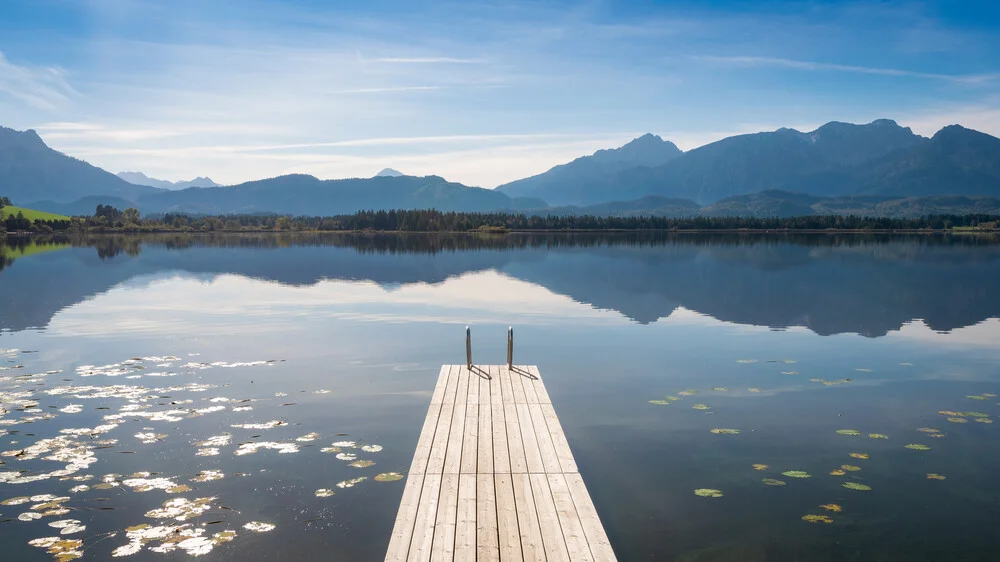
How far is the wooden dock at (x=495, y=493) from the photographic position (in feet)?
35.5

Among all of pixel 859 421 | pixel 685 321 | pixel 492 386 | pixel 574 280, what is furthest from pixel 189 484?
pixel 574 280

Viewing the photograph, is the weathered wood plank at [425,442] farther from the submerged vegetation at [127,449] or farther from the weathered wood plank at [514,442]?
the weathered wood plank at [514,442]

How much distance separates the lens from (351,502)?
558 inches

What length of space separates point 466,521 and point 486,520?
1.18ft

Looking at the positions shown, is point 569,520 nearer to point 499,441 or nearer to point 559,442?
point 559,442

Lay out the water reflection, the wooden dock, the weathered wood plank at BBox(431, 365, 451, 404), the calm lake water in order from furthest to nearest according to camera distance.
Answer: the water reflection → the weathered wood plank at BBox(431, 365, 451, 404) → the calm lake water → the wooden dock

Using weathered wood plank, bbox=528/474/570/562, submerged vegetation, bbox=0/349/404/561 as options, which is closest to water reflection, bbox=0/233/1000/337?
submerged vegetation, bbox=0/349/404/561

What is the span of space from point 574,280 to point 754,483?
168 feet

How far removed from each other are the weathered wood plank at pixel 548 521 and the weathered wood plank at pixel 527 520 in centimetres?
7

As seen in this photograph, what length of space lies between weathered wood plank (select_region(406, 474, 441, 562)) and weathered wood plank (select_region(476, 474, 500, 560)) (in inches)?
31.4

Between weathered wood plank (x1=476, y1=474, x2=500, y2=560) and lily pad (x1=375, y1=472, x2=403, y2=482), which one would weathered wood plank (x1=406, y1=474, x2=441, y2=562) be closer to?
weathered wood plank (x1=476, y1=474, x2=500, y2=560)

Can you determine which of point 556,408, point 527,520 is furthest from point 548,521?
point 556,408

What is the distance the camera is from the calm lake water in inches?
515

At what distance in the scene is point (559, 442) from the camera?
52.4ft
